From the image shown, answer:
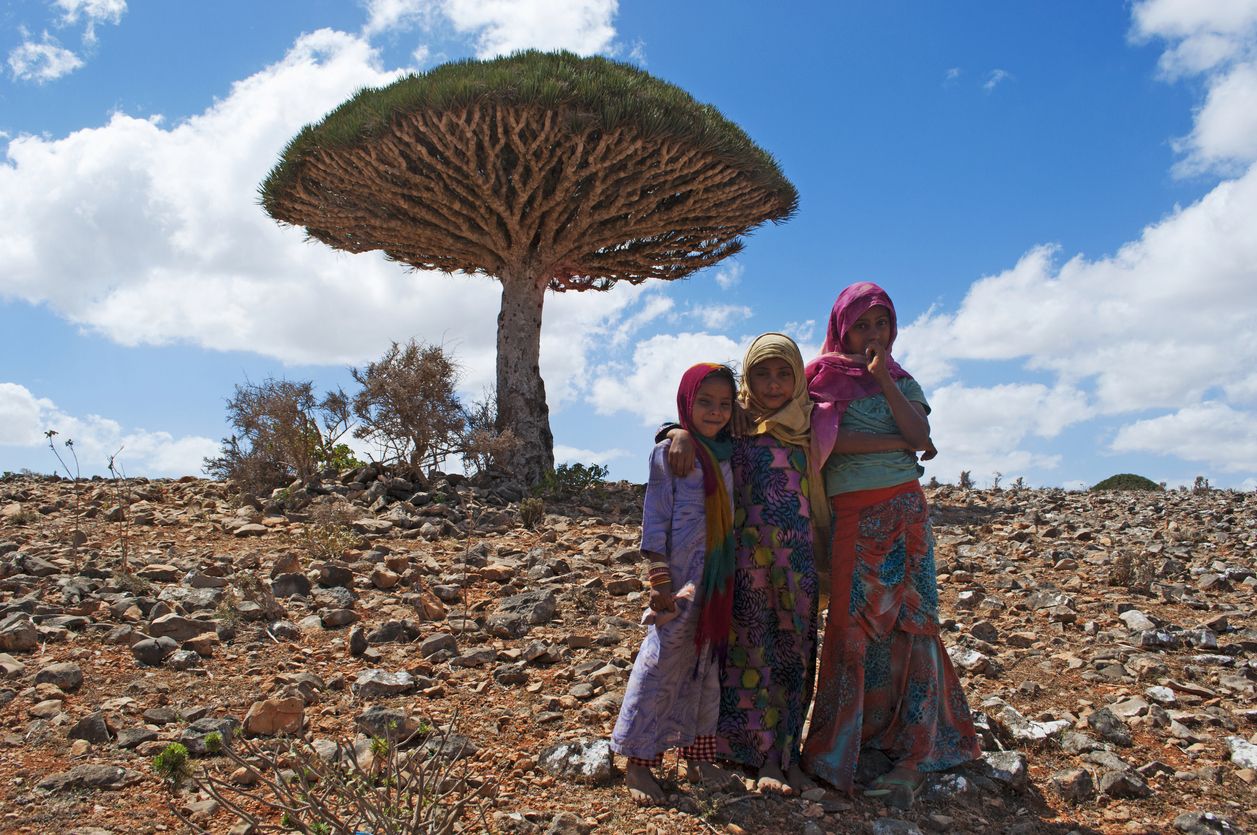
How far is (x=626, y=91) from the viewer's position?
9430 mm

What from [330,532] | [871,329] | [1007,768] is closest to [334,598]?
[330,532]

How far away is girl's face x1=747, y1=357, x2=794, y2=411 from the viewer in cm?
307

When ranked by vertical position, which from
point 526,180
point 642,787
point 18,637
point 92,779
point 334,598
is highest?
point 526,180

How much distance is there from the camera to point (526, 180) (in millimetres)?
9734

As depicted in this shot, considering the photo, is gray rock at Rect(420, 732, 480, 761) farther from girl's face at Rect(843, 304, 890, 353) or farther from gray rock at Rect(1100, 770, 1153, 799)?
gray rock at Rect(1100, 770, 1153, 799)

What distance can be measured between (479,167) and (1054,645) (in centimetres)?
747

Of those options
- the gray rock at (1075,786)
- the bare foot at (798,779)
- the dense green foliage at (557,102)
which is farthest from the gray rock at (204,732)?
the dense green foliage at (557,102)

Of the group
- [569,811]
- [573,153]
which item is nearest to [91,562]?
[569,811]

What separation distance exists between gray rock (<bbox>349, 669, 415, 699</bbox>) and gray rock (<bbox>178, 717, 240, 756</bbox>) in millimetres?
492

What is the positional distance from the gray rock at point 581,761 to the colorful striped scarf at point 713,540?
1.67 ft

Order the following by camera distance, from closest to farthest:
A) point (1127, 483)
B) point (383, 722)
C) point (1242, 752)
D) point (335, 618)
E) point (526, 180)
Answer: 1. point (383, 722)
2. point (1242, 752)
3. point (335, 618)
4. point (526, 180)
5. point (1127, 483)

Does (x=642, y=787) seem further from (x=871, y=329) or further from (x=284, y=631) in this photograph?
(x=284, y=631)

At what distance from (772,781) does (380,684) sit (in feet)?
5.48

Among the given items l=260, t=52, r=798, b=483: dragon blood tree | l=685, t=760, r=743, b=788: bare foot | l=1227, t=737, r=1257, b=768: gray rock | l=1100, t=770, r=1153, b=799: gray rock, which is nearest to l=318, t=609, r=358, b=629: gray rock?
l=685, t=760, r=743, b=788: bare foot
